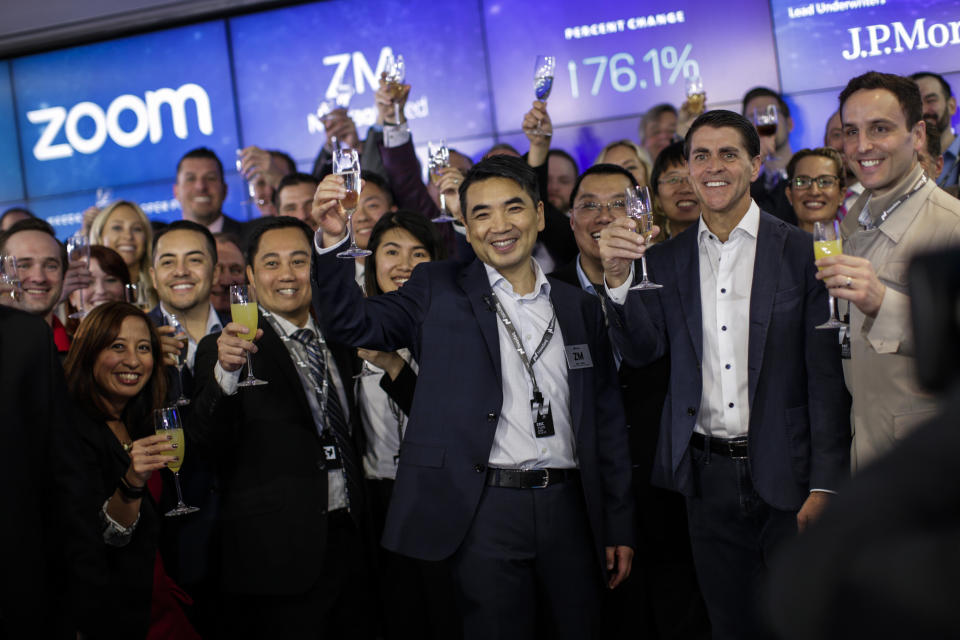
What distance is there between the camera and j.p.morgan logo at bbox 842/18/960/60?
6223 millimetres

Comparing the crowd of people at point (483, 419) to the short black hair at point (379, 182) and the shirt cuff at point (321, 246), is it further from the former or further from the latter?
the short black hair at point (379, 182)

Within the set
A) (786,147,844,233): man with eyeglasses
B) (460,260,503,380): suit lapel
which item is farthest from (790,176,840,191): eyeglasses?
(460,260,503,380): suit lapel

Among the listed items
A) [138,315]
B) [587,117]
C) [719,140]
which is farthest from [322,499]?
[587,117]

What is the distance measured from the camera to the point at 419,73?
7.18m

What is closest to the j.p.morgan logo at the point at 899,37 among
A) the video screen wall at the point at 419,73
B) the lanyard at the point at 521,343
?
the video screen wall at the point at 419,73

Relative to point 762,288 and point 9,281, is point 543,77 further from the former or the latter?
point 9,281

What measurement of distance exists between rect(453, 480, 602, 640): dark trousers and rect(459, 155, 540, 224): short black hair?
0.95 meters

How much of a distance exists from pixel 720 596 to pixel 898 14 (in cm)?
491

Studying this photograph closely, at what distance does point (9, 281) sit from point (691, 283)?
2495mm

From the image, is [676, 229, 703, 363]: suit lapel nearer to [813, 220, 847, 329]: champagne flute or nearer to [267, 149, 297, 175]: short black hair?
[813, 220, 847, 329]: champagne flute

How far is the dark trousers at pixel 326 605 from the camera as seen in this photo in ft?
10.9

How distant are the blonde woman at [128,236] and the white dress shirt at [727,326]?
2972mm

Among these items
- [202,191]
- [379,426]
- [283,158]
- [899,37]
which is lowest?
[379,426]

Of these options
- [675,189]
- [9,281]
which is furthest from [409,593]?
[675,189]
